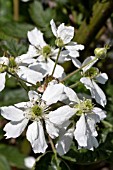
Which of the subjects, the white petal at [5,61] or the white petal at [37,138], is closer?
the white petal at [37,138]

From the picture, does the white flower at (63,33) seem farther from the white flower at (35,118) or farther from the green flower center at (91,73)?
the white flower at (35,118)

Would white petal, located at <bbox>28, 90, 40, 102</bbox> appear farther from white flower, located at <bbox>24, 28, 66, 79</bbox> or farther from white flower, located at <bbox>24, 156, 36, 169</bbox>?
white flower, located at <bbox>24, 156, 36, 169</bbox>

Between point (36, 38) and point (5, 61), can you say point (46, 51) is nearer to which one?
point (36, 38)

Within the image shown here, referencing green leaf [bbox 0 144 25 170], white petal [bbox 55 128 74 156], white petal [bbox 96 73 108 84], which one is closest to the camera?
white petal [bbox 55 128 74 156]

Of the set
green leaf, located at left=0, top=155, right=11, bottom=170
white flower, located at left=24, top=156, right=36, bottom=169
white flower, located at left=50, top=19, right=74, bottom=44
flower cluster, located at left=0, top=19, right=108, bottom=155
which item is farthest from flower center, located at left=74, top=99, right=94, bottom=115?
white flower, located at left=24, top=156, right=36, bottom=169

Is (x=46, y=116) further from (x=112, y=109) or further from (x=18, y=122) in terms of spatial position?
(x=112, y=109)

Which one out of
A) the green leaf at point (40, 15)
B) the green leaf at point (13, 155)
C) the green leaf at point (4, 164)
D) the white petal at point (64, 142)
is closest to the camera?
the white petal at point (64, 142)

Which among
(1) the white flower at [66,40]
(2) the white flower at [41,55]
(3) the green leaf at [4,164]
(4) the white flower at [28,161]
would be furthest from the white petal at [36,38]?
(4) the white flower at [28,161]
